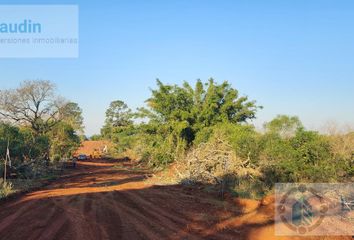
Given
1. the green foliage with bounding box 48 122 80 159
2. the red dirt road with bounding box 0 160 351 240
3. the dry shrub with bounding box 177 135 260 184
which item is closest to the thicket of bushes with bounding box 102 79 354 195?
the dry shrub with bounding box 177 135 260 184

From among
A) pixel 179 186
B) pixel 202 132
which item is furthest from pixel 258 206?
pixel 202 132

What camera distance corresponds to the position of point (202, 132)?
77.6 feet

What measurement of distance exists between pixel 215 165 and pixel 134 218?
8624 mm

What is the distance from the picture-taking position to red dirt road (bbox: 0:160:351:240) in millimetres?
7938

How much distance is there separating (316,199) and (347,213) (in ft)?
3.73

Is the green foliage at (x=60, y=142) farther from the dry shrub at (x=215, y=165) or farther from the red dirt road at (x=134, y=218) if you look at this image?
the red dirt road at (x=134, y=218)

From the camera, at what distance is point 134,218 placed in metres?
9.57

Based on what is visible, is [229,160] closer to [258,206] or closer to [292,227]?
[258,206]

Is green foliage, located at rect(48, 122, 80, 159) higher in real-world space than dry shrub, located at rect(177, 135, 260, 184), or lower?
higher

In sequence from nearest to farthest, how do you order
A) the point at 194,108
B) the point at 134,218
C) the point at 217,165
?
1. the point at 134,218
2. the point at 217,165
3. the point at 194,108

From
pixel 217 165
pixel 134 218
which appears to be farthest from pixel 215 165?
pixel 134 218

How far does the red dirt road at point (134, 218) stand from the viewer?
7.94 meters

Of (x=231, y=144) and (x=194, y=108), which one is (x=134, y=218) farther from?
(x=194, y=108)

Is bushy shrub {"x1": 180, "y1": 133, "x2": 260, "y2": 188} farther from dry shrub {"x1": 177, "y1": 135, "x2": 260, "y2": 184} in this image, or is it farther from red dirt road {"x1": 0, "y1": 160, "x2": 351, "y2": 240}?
red dirt road {"x1": 0, "y1": 160, "x2": 351, "y2": 240}
